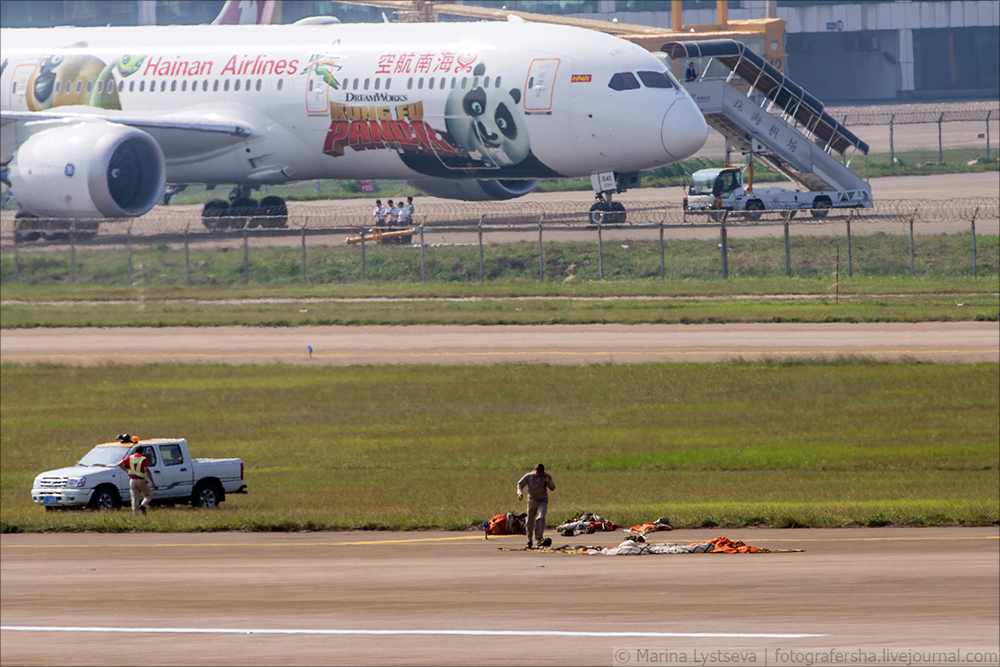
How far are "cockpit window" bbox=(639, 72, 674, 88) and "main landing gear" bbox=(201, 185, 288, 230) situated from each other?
17.4 m

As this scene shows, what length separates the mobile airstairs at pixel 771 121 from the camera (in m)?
60.2

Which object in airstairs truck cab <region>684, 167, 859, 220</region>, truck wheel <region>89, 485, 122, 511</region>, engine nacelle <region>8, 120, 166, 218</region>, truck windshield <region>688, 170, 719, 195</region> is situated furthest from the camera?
truck windshield <region>688, 170, 719, 195</region>

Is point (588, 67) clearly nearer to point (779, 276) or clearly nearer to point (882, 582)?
point (779, 276)

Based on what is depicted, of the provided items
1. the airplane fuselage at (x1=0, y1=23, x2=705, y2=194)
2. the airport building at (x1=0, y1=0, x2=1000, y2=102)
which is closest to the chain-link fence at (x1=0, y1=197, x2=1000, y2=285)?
the airplane fuselage at (x1=0, y1=23, x2=705, y2=194)

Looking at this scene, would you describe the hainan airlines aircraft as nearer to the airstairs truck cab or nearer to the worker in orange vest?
the airstairs truck cab

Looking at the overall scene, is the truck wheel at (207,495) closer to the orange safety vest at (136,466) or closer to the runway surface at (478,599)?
the orange safety vest at (136,466)

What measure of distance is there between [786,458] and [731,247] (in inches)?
1046

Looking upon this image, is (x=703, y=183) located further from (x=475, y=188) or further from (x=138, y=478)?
(x=138, y=478)

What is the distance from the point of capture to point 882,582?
1806 cm

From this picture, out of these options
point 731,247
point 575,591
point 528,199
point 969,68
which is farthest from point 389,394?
point 969,68

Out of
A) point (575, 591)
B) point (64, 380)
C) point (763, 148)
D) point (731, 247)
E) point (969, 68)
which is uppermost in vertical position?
point (969, 68)

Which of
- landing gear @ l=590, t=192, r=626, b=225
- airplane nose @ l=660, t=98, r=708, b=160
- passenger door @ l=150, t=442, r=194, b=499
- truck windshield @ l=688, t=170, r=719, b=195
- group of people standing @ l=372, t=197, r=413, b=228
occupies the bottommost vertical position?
passenger door @ l=150, t=442, r=194, b=499

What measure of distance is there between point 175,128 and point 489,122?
12.8 metres

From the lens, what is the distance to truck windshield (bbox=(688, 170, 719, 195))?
59.9 meters
